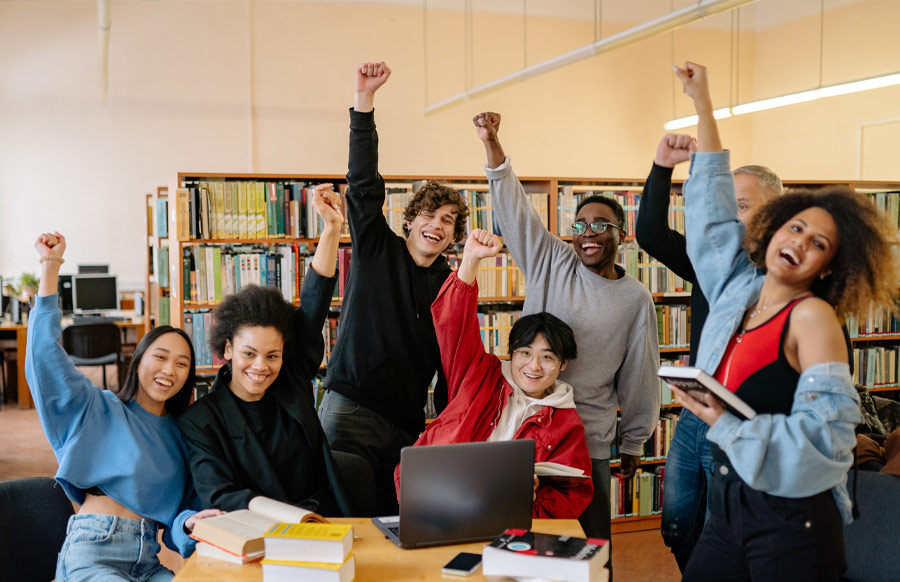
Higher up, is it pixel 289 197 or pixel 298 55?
pixel 298 55

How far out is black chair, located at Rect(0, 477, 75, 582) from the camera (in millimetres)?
2148

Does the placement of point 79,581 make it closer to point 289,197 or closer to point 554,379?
point 554,379

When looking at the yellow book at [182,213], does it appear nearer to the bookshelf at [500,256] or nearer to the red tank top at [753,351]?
the bookshelf at [500,256]

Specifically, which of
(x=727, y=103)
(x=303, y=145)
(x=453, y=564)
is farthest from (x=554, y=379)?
(x=727, y=103)

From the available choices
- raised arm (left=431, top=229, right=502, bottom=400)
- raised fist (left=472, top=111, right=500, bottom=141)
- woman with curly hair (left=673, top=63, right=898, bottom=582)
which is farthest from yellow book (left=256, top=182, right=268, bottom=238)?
woman with curly hair (left=673, top=63, right=898, bottom=582)

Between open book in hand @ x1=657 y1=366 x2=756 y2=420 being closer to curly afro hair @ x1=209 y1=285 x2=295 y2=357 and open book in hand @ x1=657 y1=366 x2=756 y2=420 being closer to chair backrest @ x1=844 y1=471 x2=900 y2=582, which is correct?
curly afro hair @ x1=209 y1=285 x2=295 y2=357

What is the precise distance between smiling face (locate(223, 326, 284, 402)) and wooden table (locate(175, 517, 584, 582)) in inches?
22.9

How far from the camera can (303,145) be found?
8719 millimetres

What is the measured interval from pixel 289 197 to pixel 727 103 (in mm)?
6760

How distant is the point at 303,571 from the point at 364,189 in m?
1.33

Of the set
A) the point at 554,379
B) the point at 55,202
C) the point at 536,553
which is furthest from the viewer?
the point at 55,202

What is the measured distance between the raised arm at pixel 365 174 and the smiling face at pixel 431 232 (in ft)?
0.38

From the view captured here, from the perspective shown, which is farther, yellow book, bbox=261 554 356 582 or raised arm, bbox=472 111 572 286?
raised arm, bbox=472 111 572 286

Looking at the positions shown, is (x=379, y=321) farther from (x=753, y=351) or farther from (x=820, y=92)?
(x=820, y=92)
